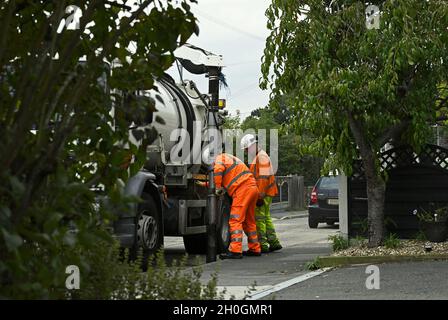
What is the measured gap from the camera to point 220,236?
13.2 meters

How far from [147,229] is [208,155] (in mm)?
2774

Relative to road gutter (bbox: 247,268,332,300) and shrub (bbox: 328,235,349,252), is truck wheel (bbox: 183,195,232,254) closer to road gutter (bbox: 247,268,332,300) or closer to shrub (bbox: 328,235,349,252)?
shrub (bbox: 328,235,349,252)

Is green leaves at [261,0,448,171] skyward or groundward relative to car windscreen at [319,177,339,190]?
skyward

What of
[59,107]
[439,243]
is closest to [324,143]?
[439,243]

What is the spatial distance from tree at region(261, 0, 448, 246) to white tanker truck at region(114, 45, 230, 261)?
1.67 m

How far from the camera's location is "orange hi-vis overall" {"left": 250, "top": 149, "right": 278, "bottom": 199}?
43.6 ft

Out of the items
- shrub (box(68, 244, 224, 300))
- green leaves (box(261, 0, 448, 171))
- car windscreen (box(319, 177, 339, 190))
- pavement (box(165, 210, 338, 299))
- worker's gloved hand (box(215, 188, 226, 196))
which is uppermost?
green leaves (box(261, 0, 448, 171))

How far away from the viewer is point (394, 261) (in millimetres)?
10312

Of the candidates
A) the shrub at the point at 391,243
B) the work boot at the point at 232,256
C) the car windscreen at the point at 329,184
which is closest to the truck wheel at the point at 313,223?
the car windscreen at the point at 329,184

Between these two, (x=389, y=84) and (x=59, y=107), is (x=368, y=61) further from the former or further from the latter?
(x=59, y=107)

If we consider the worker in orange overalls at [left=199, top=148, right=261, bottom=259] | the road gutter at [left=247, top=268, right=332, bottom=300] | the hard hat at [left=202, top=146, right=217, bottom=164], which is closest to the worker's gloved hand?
the worker in orange overalls at [left=199, top=148, right=261, bottom=259]

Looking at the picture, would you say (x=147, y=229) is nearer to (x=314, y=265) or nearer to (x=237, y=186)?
(x=314, y=265)

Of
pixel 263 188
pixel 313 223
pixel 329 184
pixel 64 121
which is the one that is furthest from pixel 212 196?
pixel 329 184

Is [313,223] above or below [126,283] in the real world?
below
